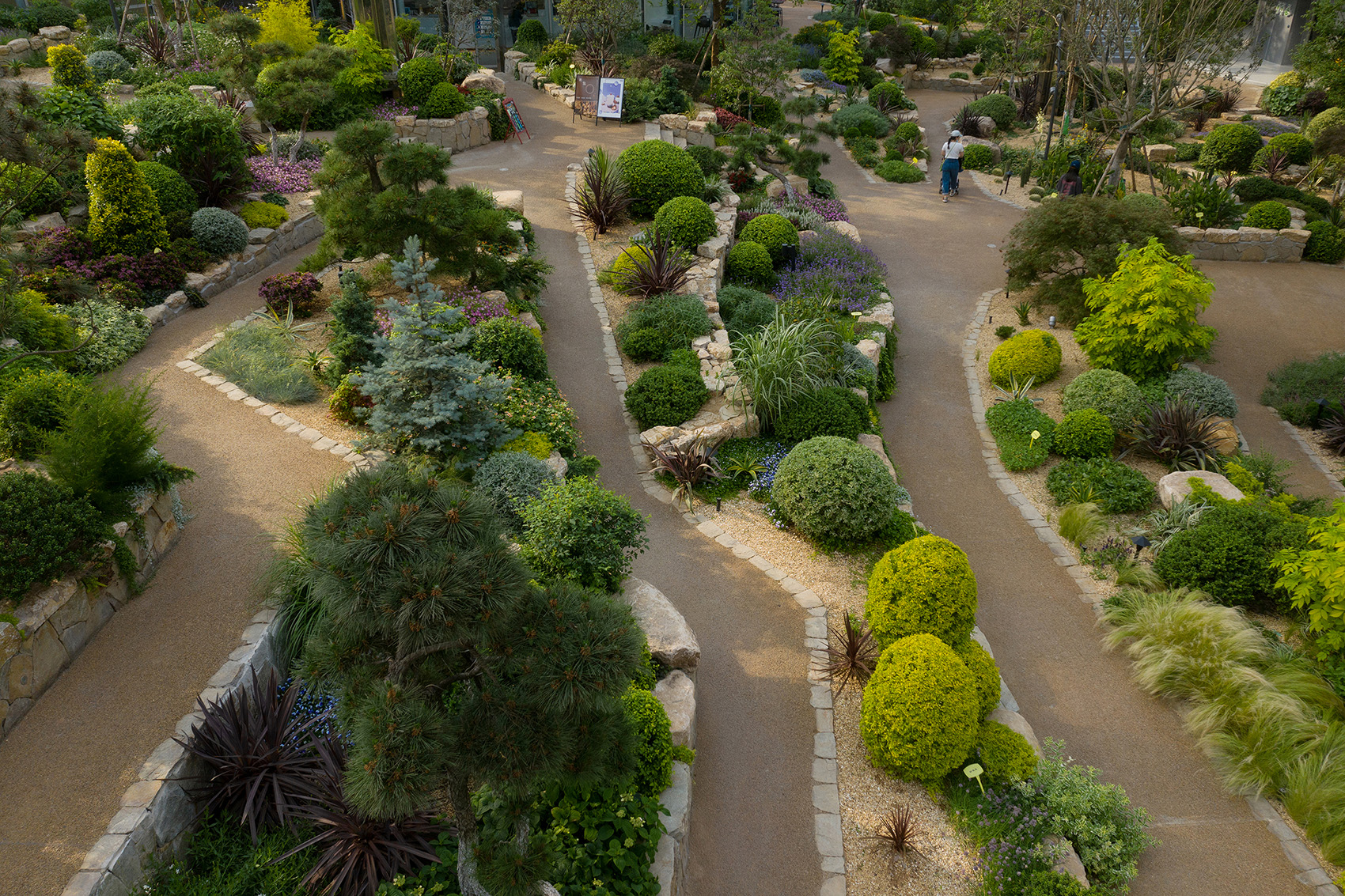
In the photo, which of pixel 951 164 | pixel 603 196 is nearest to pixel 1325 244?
pixel 951 164

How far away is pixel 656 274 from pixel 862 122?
14.4 metres

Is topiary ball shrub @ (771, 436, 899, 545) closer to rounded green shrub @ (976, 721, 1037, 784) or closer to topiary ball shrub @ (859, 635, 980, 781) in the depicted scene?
topiary ball shrub @ (859, 635, 980, 781)

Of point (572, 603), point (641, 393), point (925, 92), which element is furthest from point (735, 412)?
point (925, 92)

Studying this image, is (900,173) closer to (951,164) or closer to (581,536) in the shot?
(951,164)

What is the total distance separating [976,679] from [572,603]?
433cm

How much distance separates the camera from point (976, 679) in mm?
7223

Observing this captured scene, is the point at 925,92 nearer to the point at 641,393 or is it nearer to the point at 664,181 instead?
the point at 664,181

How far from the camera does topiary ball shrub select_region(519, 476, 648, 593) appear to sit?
24.9 ft

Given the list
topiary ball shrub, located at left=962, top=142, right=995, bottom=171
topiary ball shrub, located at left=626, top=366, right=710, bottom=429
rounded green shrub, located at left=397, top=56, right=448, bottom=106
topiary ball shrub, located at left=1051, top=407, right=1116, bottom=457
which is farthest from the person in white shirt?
topiary ball shrub, located at left=626, top=366, right=710, bottom=429

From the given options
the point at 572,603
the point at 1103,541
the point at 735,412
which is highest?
the point at 572,603

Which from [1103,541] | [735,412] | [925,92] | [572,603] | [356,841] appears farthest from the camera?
[925,92]

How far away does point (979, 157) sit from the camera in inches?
904

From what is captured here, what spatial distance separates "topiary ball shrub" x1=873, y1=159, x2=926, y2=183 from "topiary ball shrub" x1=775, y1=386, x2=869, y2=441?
13416 millimetres

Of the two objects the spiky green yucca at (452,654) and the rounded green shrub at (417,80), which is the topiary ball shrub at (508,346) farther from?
the rounded green shrub at (417,80)
